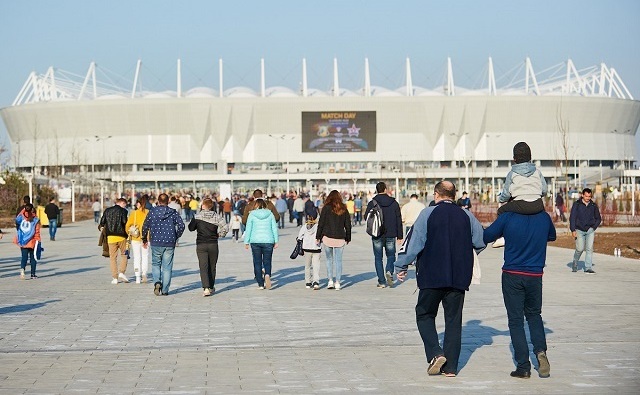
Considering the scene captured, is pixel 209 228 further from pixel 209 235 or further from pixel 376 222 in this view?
pixel 376 222

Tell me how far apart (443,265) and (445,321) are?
486 millimetres

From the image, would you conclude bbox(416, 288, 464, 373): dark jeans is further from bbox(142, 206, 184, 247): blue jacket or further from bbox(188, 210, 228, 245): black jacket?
bbox(142, 206, 184, 247): blue jacket

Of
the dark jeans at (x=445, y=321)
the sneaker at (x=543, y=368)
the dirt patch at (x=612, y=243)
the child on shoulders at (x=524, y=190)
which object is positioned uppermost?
the child on shoulders at (x=524, y=190)

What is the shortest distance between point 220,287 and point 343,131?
107268 mm

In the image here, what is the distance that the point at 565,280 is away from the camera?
17.2 m

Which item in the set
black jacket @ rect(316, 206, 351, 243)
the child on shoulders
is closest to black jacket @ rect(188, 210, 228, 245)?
black jacket @ rect(316, 206, 351, 243)

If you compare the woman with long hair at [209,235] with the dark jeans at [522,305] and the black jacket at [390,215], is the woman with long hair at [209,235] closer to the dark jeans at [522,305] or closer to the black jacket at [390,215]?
the black jacket at [390,215]

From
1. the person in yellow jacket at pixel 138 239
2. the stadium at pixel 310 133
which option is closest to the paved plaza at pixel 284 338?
the person in yellow jacket at pixel 138 239

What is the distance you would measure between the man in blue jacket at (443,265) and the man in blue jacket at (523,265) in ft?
0.80

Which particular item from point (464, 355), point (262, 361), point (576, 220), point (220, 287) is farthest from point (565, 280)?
point (262, 361)

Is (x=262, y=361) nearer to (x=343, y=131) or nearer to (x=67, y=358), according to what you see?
(x=67, y=358)

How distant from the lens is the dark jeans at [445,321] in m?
8.19

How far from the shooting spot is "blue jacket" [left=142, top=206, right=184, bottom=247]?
50.1 ft

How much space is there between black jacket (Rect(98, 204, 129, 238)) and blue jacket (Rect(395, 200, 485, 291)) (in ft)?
31.6
